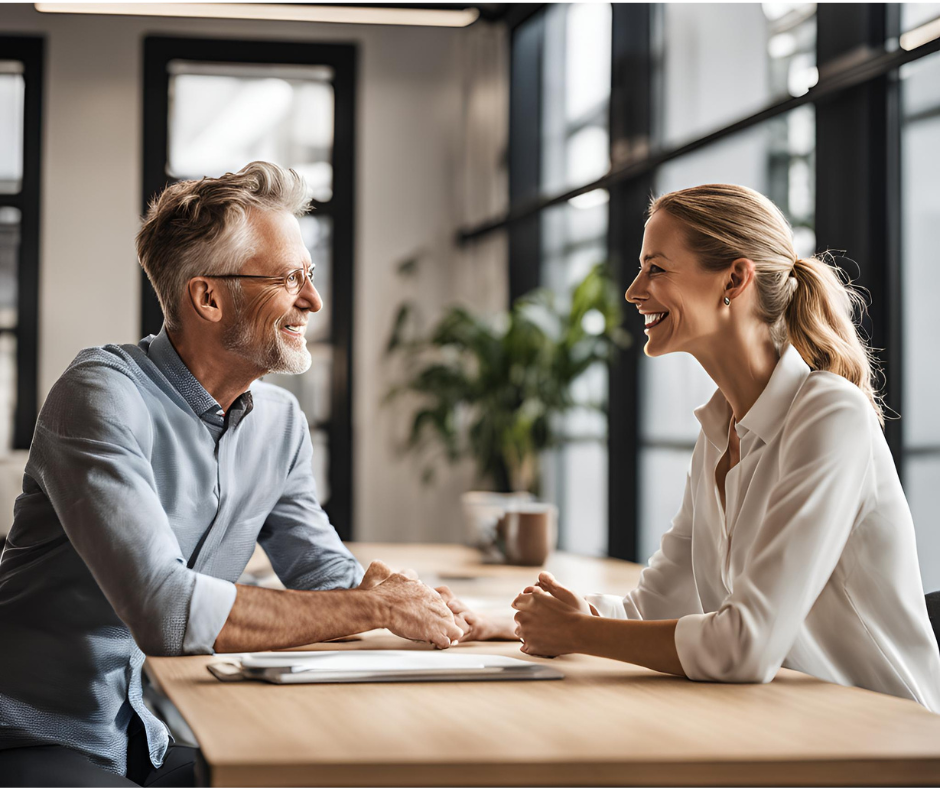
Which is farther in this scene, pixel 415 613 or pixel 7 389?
pixel 7 389

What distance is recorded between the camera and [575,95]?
559 cm

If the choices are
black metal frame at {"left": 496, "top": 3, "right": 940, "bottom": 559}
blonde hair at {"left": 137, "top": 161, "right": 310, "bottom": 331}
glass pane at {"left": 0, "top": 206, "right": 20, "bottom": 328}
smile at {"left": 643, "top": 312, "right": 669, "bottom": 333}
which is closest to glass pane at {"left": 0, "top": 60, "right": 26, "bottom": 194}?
glass pane at {"left": 0, "top": 206, "right": 20, "bottom": 328}

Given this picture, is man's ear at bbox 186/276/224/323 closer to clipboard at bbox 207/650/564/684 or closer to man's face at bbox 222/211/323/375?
man's face at bbox 222/211/323/375

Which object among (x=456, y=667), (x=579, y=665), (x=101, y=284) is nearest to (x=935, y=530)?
(x=579, y=665)

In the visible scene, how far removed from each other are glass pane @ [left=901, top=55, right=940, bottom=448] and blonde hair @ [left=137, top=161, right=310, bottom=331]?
6.92 ft

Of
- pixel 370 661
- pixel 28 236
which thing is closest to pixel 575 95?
pixel 28 236

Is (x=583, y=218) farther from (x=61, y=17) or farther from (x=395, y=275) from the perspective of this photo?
(x=61, y=17)

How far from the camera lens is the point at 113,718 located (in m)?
1.59

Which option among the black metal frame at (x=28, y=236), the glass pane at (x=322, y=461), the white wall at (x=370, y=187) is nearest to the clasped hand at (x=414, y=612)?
the white wall at (x=370, y=187)

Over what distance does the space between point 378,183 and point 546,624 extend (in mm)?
5699

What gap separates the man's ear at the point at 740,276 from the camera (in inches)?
65.0

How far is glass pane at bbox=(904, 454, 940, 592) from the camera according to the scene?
119 inches

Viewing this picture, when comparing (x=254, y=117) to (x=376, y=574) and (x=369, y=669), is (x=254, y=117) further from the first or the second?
(x=369, y=669)

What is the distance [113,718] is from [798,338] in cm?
126
